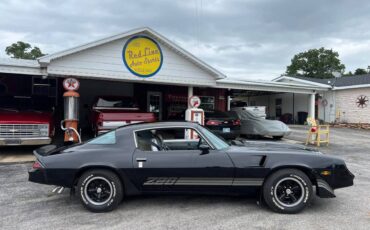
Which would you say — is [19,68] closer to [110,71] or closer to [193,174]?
[110,71]

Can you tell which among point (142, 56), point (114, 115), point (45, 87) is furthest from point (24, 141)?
point (45, 87)

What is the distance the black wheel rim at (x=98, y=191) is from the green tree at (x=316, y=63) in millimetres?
57569

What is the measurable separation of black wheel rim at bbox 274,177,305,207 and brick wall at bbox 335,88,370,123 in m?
20.7

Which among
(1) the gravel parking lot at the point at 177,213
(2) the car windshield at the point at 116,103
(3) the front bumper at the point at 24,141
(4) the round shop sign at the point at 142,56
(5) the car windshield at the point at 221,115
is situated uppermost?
(4) the round shop sign at the point at 142,56

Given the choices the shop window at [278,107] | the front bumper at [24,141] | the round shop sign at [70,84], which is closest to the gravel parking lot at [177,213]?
the front bumper at [24,141]

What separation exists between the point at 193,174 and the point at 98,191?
1418 millimetres

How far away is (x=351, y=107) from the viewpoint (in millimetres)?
22906

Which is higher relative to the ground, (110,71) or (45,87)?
(110,71)

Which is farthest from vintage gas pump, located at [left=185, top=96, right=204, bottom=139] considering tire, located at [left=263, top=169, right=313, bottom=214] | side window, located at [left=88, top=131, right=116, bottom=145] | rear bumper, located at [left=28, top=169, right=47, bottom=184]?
rear bumper, located at [left=28, top=169, right=47, bottom=184]

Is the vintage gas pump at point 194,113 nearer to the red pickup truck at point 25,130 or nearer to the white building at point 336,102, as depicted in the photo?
the red pickup truck at point 25,130

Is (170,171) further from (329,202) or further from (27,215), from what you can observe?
(329,202)

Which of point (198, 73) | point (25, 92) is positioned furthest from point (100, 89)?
point (198, 73)

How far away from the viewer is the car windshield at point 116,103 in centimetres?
1180

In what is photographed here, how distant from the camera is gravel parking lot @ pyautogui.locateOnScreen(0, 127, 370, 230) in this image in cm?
387
